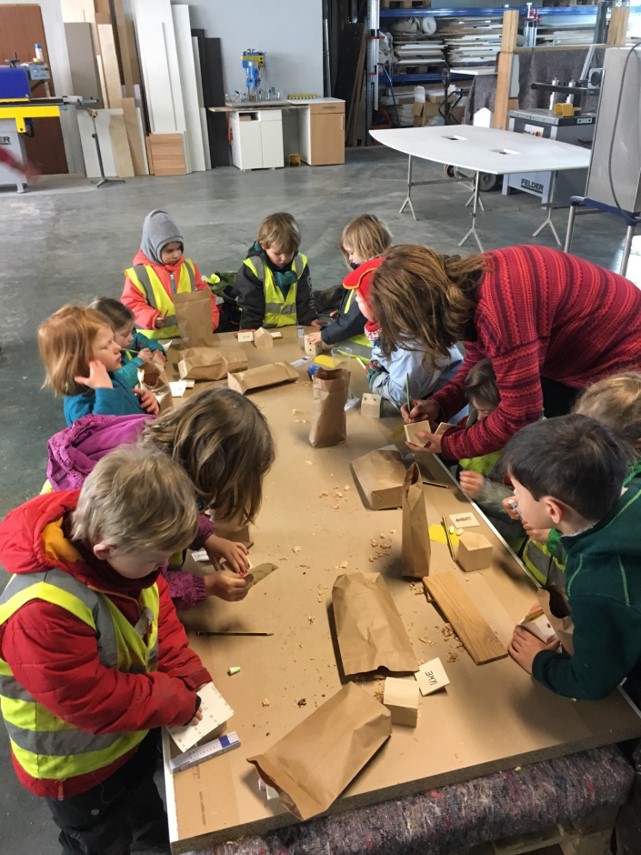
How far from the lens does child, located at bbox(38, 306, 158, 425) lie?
192cm

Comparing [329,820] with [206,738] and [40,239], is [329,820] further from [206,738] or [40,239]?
[40,239]

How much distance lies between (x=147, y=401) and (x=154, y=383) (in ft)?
0.53

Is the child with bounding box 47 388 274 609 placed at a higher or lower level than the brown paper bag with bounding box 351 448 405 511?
higher

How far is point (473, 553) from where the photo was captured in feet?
4.92

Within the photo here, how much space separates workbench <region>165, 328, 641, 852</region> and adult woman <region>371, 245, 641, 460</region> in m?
0.29

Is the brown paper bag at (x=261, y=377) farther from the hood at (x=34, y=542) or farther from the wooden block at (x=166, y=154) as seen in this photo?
the wooden block at (x=166, y=154)

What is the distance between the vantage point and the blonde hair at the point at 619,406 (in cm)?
148

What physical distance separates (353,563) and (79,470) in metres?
0.68

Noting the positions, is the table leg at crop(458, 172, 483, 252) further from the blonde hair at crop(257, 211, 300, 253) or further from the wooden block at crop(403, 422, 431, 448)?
the wooden block at crop(403, 422, 431, 448)

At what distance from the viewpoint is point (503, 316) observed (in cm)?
167

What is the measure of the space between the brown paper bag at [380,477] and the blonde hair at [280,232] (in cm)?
152

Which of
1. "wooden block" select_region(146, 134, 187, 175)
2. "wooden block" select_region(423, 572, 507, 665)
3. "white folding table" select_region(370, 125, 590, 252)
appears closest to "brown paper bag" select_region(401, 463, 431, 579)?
"wooden block" select_region(423, 572, 507, 665)

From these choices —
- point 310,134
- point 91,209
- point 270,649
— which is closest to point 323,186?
point 310,134

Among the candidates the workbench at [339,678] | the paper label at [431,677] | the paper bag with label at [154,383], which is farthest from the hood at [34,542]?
A: the paper bag with label at [154,383]
